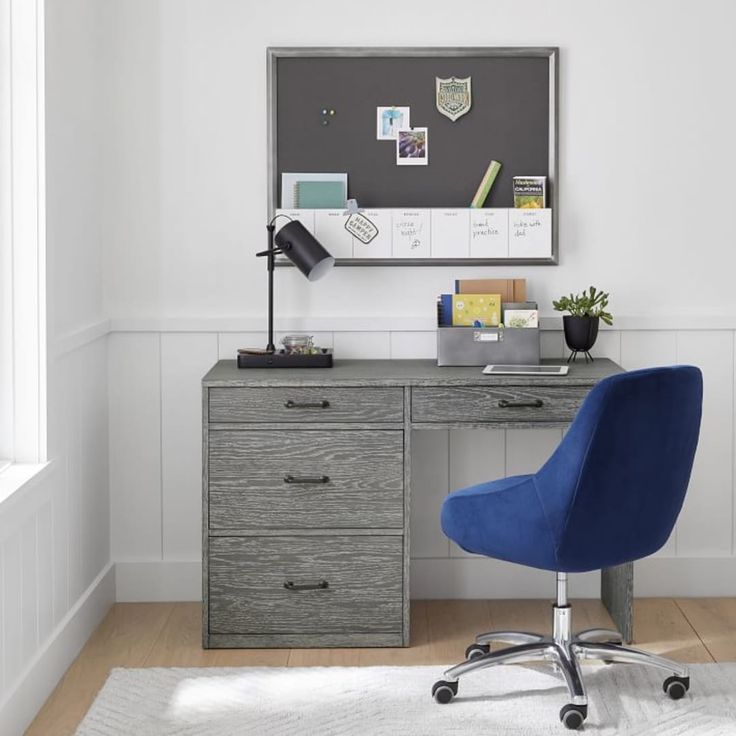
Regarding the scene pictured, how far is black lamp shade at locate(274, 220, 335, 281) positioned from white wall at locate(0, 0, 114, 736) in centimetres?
59

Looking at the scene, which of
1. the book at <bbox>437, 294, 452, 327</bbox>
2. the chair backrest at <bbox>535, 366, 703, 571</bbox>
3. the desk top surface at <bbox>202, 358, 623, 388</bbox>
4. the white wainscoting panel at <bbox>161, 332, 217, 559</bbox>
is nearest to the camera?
the chair backrest at <bbox>535, 366, 703, 571</bbox>

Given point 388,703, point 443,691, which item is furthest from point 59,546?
point 443,691

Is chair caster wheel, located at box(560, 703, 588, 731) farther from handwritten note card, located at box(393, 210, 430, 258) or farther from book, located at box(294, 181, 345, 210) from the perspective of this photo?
book, located at box(294, 181, 345, 210)

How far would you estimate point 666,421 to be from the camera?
271 centimetres

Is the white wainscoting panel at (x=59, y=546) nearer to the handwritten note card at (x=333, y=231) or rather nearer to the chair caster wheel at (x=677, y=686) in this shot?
the handwritten note card at (x=333, y=231)

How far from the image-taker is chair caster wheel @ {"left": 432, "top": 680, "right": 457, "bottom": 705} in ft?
9.55

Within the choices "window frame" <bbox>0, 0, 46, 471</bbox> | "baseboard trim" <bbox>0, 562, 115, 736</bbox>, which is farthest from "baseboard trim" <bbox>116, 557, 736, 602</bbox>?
"window frame" <bbox>0, 0, 46, 471</bbox>

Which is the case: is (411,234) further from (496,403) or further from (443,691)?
(443,691)

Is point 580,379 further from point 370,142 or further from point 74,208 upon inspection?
point 74,208

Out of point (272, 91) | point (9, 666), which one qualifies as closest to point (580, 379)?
point (272, 91)

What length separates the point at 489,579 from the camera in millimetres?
3785

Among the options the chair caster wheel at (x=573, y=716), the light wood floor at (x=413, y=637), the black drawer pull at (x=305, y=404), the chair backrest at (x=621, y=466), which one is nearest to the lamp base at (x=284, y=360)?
the black drawer pull at (x=305, y=404)

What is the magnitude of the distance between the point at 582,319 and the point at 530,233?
328 millimetres

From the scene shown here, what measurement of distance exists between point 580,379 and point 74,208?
150 centimetres
